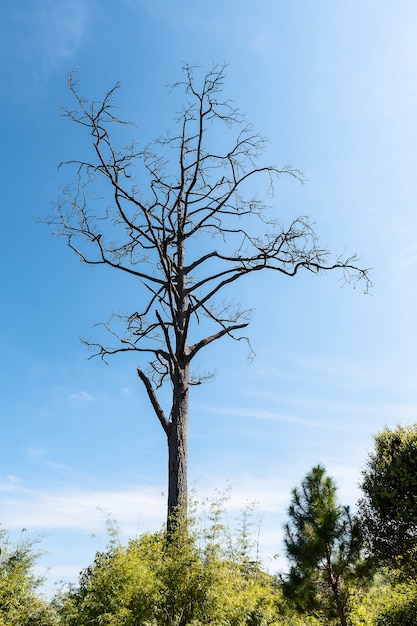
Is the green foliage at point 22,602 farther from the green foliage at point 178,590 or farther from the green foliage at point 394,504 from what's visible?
the green foliage at point 394,504

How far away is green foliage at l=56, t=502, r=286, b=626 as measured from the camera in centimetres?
428

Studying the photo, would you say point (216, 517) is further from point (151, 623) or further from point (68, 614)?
point (68, 614)

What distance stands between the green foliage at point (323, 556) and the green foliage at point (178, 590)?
3972 millimetres

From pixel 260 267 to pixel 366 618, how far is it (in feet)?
24.8

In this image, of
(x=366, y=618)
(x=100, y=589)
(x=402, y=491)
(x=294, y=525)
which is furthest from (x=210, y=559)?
(x=366, y=618)

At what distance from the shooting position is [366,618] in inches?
373

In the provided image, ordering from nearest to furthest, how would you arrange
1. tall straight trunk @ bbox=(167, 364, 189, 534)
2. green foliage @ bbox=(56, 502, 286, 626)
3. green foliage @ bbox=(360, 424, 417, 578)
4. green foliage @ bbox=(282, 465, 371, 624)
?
green foliage @ bbox=(56, 502, 286, 626) → tall straight trunk @ bbox=(167, 364, 189, 534) → green foliage @ bbox=(360, 424, 417, 578) → green foliage @ bbox=(282, 465, 371, 624)

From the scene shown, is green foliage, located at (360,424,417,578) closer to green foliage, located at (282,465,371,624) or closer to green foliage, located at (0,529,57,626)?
green foliage, located at (282,465,371,624)

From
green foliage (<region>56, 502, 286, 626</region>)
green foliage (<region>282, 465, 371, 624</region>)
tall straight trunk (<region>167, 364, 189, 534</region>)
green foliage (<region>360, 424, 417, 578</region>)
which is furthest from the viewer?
green foliage (<region>282, 465, 371, 624</region>)

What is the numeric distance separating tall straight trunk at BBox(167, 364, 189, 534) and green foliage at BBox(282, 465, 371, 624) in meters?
3.32

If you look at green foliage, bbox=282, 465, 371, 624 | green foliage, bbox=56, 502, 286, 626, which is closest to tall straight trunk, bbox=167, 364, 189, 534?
green foliage, bbox=56, 502, 286, 626

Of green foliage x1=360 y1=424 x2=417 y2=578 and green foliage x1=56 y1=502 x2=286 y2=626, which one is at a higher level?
green foliage x1=360 y1=424 x2=417 y2=578

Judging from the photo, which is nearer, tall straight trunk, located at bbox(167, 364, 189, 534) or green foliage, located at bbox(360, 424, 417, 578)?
tall straight trunk, located at bbox(167, 364, 189, 534)

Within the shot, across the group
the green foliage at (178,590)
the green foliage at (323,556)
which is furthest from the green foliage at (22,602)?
the green foliage at (323,556)
